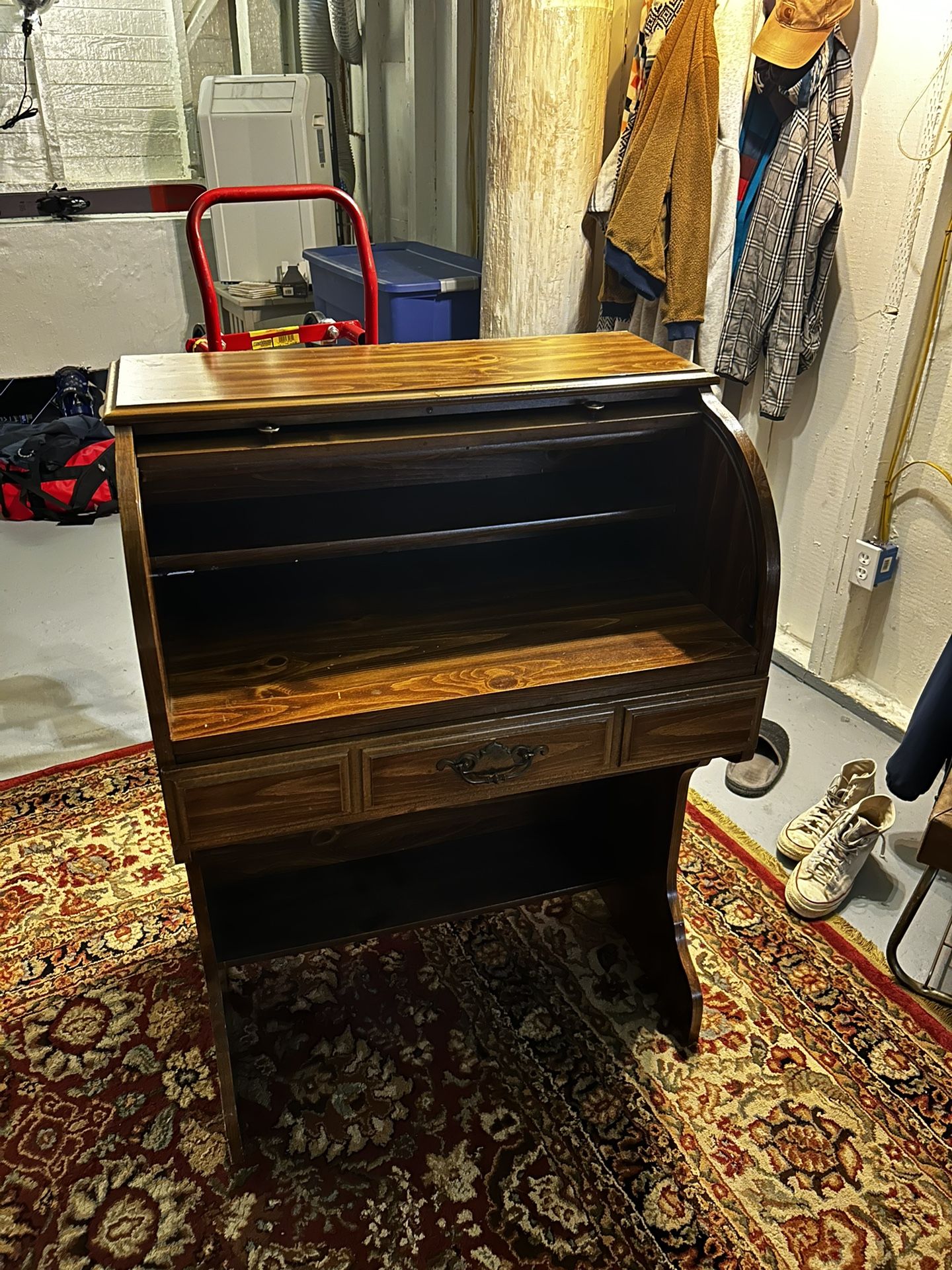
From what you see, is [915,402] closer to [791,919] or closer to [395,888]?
[791,919]

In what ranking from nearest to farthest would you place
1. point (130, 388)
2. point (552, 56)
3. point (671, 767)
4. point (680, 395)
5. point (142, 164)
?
point (130, 388)
point (680, 395)
point (671, 767)
point (552, 56)
point (142, 164)

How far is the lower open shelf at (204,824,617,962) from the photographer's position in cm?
159

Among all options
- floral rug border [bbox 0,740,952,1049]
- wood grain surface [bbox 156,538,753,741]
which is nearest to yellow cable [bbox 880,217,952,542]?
floral rug border [bbox 0,740,952,1049]

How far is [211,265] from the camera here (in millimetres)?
4641

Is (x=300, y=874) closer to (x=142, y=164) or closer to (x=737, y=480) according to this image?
(x=737, y=480)

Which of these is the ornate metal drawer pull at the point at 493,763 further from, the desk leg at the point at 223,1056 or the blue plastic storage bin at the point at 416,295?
the blue plastic storage bin at the point at 416,295

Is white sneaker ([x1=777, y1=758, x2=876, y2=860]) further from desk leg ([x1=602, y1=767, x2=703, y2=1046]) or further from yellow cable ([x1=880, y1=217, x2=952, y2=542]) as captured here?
yellow cable ([x1=880, y1=217, x2=952, y2=542])

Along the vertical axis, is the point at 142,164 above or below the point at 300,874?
above

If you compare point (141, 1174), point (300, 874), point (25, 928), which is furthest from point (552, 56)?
point (141, 1174)

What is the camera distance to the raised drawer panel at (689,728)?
4.54 ft

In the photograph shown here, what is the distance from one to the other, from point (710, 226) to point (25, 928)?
2.26m

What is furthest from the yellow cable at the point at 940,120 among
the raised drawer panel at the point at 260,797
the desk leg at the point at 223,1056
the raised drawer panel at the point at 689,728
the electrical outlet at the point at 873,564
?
the desk leg at the point at 223,1056

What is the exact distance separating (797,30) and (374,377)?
63.3 inches

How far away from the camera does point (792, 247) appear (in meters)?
2.40
